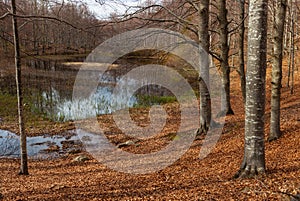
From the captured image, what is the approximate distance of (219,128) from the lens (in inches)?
377

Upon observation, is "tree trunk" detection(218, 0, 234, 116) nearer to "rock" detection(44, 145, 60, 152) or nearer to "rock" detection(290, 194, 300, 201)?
"rock" detection(44, 145, 60, 152)

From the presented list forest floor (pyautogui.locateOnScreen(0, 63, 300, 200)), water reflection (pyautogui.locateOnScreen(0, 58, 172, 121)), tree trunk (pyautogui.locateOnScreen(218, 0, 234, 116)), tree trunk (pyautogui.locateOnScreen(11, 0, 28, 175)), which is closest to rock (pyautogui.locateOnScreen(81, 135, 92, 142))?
forest floor (pyautogui.locateOnScreen(0, 63, 300, 200))

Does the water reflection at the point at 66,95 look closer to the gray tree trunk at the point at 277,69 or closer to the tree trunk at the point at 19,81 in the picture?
the tree trunk at the point at 19,81

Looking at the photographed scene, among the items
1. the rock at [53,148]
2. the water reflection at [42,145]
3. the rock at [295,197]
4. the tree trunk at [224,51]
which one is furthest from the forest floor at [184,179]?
the tree trunk at [224,51]

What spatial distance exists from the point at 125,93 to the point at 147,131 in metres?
10.9

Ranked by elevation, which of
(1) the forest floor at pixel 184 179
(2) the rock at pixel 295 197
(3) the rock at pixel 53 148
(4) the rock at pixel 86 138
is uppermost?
(2) the rock at pixel 295 197

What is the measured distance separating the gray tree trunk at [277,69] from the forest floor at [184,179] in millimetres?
355

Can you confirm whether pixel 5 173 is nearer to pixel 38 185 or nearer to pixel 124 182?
pixel 38 185

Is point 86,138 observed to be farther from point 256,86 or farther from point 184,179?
point 256,86

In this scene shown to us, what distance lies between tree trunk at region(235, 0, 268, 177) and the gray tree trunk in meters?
2.62

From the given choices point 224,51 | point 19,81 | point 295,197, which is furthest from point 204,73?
point 295,197

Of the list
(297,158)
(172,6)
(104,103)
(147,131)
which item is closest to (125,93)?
(104,103)

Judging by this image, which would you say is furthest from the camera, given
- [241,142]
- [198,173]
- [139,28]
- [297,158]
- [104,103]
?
[104,103]

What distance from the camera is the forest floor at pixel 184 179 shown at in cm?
416
